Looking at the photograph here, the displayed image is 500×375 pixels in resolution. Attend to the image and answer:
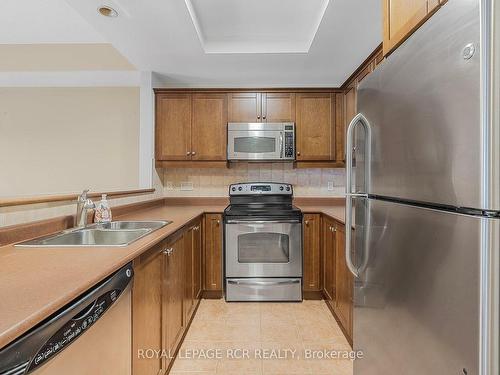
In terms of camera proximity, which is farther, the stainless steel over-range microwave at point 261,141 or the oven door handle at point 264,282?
the stainless steel over-range microwave at point 261,141

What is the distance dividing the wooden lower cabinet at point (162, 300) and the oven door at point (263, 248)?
0.48 meters

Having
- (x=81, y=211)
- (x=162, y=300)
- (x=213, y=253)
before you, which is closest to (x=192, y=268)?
(x=213, y=253)

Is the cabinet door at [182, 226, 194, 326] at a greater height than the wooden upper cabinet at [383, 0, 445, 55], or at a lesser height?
lesser

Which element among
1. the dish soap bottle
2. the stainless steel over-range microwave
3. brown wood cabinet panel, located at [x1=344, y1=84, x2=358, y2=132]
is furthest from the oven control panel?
the dish soap bottle

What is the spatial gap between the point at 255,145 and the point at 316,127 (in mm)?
709

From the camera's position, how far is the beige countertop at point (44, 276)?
0.61 metres

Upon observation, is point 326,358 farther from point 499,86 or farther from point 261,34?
point 261,34

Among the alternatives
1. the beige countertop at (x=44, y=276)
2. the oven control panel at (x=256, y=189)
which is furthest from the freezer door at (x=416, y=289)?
the oven control panel at (x=256, y=189)

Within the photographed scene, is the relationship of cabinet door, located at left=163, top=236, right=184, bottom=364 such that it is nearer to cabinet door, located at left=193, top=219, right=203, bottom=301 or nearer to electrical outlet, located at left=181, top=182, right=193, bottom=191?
cabinet door, located at left=193, top=219, right=203, bottom=301

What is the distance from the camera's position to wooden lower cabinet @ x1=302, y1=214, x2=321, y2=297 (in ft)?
9.35

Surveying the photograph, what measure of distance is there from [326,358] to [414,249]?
1.40 metres

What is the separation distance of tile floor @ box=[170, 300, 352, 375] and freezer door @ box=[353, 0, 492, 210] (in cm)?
138

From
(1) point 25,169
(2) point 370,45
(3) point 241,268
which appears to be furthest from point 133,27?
(1) point 25,169

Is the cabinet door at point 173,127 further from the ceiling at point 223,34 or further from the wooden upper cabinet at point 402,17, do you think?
the wooden upper cabinet at point 402,17
